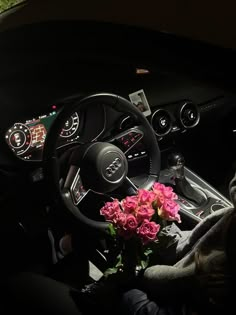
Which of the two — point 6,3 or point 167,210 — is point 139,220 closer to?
point 167,210

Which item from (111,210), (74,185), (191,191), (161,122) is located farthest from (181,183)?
(111,210)

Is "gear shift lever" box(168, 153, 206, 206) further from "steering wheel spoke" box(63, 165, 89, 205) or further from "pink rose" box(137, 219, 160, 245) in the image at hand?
"pink rose" box(137, 219, 160, 245)

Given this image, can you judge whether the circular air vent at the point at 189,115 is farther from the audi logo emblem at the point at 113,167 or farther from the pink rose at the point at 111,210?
the pink rose at the point at 111,210

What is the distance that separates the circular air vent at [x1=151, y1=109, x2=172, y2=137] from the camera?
2459mm

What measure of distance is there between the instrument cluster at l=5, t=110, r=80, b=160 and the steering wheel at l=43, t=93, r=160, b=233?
0.70 ft

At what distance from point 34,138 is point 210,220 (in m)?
0.95

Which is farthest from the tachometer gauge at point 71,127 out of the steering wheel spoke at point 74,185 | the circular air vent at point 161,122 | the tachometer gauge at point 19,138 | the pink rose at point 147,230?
the pink rose at point 147,230

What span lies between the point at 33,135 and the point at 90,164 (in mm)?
395

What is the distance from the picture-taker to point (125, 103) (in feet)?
6.07

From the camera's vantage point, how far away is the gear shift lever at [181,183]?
2.32m

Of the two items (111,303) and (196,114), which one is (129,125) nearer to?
(196,114)

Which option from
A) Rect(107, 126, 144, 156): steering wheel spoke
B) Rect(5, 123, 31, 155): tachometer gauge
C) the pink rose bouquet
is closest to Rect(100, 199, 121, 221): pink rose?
the pink rose bouquet

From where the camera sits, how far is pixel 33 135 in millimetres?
2092

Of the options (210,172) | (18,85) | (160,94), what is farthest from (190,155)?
(18,85)
